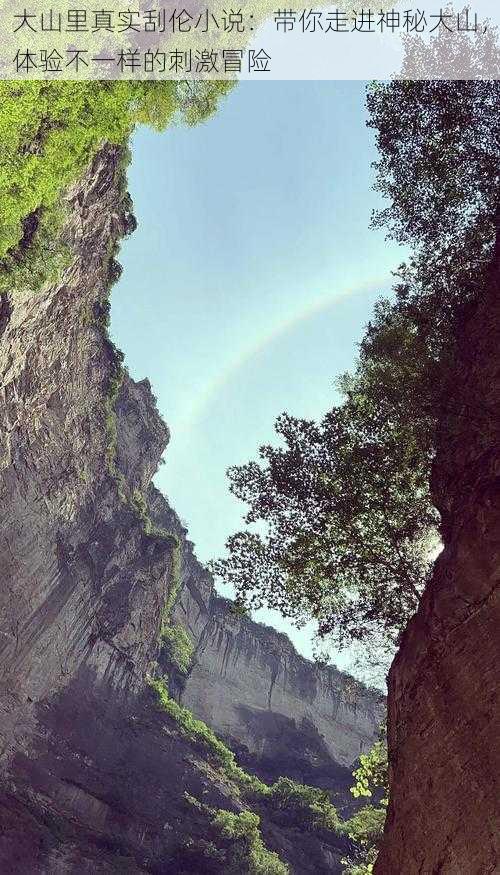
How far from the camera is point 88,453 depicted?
121ft

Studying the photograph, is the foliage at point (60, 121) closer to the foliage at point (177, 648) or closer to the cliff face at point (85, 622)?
the cliff face at point (85, 622)

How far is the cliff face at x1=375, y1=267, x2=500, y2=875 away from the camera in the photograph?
5.91 meters

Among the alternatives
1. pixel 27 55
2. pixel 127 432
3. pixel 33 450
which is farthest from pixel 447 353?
pixel 127 432

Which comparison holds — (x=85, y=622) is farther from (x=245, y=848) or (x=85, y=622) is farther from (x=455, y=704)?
(x=455, y=704)

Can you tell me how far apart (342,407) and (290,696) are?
64630 mm

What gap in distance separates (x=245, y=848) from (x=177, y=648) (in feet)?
85.3

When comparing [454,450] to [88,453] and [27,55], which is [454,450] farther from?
[88,453]

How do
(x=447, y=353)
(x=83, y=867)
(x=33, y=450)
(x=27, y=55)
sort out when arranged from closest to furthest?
1. (x=27, y=55)
2. (x=447, y=353)
3. (x=83, y=867)
4. (x=33, y=450)

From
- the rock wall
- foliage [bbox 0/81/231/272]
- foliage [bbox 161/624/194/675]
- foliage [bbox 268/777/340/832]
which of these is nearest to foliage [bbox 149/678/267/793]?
foliage [bbox 268/777/340/832]

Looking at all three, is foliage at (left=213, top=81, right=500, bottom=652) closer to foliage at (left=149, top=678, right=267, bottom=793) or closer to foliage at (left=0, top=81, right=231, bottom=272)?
foliage at (left=0, top=81, right=231, bottom=272)

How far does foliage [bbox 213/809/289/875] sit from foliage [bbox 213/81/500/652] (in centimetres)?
2615

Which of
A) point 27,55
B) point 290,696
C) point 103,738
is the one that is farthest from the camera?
point 290,696

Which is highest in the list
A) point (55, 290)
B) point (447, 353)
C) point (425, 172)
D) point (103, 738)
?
point (425, 172)

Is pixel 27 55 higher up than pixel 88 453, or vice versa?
pixel 88 453
